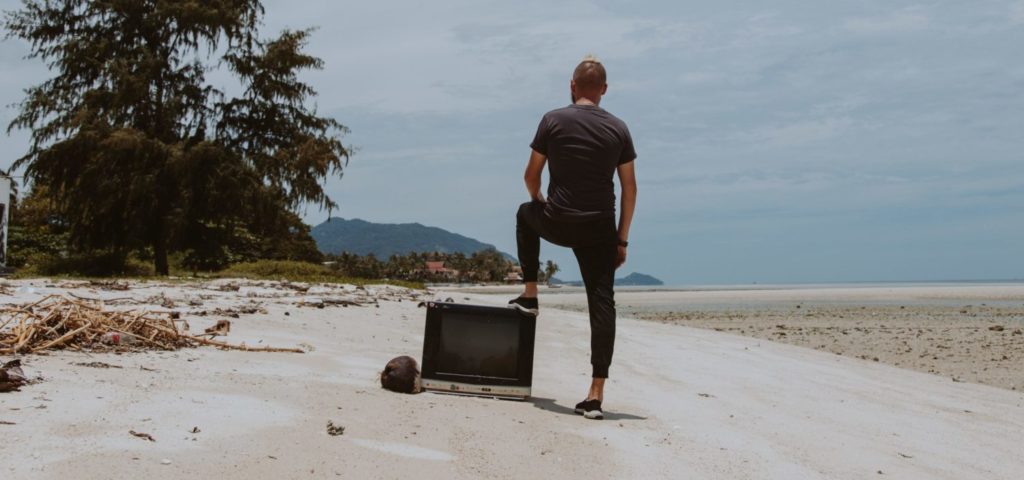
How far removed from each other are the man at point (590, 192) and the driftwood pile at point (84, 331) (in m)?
2.43

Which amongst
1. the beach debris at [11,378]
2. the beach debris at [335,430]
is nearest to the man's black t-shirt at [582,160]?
the beach debris at [335,430]

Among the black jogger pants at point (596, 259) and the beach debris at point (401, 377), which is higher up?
the black jogger pants at point (596, 259)

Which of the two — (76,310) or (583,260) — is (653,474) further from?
(76,310)

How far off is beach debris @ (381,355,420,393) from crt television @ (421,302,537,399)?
0.13 m

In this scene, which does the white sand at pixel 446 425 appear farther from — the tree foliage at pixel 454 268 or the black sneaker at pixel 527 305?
the tree foliage at pixel 454 268

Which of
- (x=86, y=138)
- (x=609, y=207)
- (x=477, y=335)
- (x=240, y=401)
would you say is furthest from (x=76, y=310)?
(x=86, y=138)

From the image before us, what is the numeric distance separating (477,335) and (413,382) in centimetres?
53

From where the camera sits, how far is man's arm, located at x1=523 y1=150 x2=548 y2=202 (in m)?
4.56

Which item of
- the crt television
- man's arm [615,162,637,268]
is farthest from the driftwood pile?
man's arm [615,162,637,268]

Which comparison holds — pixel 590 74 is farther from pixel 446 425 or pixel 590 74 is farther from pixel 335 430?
pixel 335 430

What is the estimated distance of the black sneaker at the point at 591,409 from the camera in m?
4.28

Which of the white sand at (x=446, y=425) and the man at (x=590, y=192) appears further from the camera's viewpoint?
the man at (x=590, y=192)

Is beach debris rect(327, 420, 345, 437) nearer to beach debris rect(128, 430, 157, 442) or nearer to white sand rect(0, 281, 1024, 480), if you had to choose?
white sand rect(0, 281, 1024, 480)

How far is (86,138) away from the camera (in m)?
21.5
